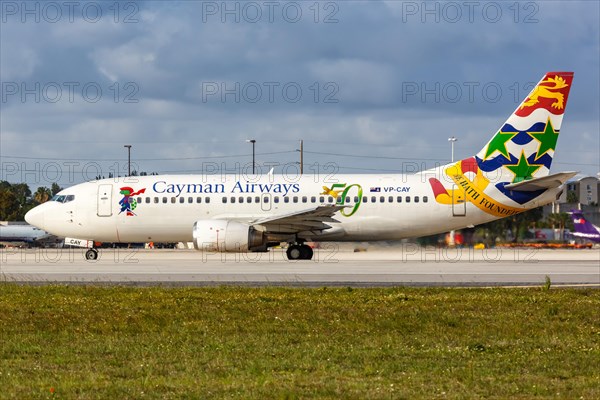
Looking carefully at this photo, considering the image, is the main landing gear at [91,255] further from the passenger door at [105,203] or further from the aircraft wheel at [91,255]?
the passenger door at [105,203]

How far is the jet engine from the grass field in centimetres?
1520

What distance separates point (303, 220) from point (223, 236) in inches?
138

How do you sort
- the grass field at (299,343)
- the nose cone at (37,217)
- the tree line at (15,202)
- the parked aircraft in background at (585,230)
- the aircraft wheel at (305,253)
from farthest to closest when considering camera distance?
the tree line at (15,202), the parked aircraft in background at (585,230), the nose cone at (37,217), the aircraft wheel at (305,253), the grass field at (299,343)

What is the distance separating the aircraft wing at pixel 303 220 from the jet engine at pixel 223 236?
1.09 meters

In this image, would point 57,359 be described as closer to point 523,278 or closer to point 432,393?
point 432,393

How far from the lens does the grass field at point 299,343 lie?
10.6 meters

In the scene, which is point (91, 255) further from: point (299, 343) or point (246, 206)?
point (299, 343)

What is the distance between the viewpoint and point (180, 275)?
2922 centimetres

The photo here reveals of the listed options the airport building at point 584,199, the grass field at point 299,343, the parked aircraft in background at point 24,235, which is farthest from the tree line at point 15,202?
the grass field at point 299,343

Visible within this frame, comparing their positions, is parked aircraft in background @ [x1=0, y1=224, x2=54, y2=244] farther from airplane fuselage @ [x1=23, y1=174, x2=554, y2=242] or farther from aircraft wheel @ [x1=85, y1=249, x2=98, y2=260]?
aircraft wheel @ [x1=85, y1=249, x2=98, y2=260]

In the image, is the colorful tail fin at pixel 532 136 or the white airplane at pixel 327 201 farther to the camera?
the colorful tail fin at pixel 532 136

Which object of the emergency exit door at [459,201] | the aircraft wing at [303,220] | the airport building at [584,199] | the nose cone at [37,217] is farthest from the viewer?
the airport building at [584,199]

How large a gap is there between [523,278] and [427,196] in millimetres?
12932

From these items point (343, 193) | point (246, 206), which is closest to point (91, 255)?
point (246, 206)
